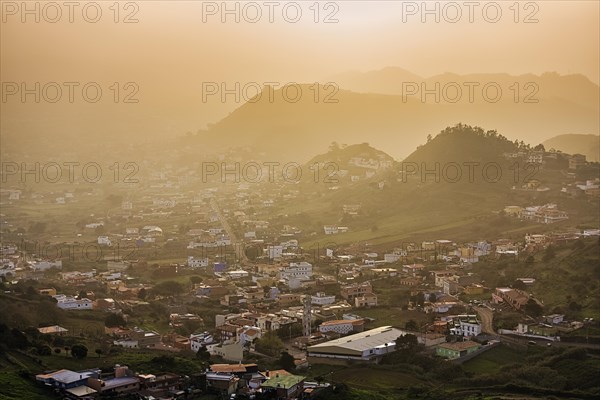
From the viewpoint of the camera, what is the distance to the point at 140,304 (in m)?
19.7

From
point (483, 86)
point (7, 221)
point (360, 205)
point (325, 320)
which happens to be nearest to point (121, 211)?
point (7, 221)

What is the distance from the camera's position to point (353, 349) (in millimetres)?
15781

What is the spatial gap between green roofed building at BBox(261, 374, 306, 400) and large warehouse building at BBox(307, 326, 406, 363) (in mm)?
2196

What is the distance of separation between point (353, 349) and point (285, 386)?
296 centimetres

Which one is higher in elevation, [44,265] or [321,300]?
[44,265]

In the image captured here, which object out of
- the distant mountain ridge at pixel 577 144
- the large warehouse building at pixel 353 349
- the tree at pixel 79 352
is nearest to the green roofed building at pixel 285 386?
the large warehouse building at pixel 353 349

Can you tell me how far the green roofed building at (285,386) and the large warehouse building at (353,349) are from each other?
220cm

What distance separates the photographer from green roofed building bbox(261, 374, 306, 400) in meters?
13.0

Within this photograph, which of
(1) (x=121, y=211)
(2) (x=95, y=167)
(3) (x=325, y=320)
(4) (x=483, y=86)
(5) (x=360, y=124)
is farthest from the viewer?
(4) (x=483, y=86)

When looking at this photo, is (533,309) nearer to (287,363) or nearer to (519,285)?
(519,285)

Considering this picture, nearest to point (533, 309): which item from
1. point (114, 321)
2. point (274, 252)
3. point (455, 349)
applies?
point (455, 349)

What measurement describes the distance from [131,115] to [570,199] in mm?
48146

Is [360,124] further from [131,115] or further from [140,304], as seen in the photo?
[140,304]

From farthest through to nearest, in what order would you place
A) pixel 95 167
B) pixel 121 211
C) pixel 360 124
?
pixel 360 124 < pixel 95 167 < pixel 121 211
